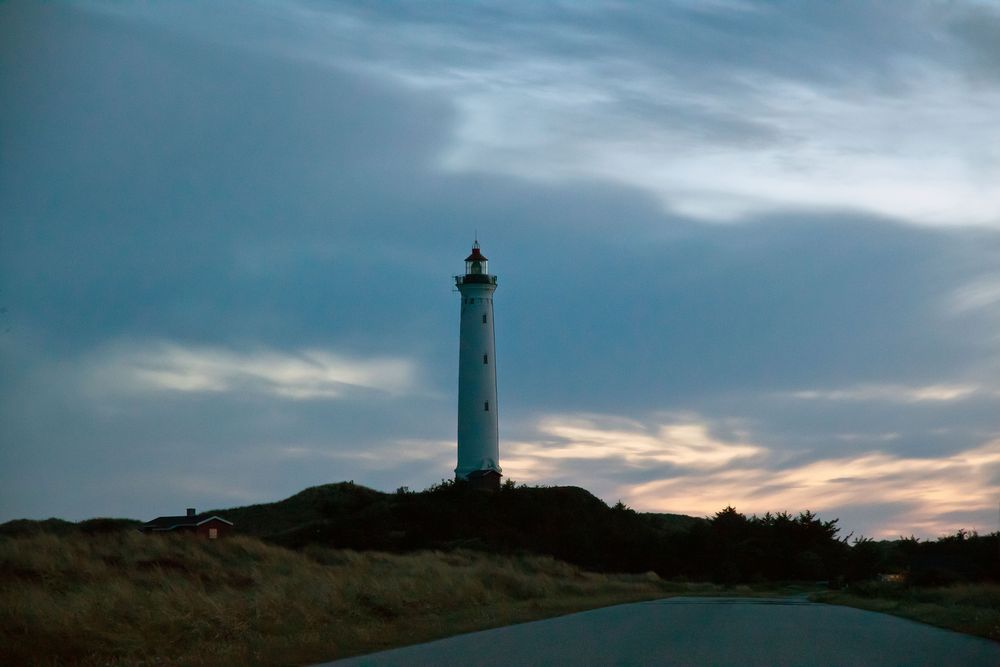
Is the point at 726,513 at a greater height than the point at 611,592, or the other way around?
the point at 726,513

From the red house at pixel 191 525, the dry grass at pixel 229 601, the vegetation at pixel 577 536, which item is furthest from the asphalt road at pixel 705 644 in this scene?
the red house at pixel 191 525

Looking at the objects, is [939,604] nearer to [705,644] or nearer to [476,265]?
[705,644]

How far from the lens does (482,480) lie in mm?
66375

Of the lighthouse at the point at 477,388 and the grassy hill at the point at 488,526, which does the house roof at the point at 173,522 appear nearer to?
the grassy hill at the point at 488,526

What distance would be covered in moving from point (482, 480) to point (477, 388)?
5402 mm

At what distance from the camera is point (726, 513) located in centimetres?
6888

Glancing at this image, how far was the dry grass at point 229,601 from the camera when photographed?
15.8 meters

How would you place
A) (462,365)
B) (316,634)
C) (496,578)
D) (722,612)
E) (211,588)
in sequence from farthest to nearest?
(462,365) < (496,578) < (722,612) < (211,588) < (316,634)

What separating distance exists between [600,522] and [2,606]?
2092 inches

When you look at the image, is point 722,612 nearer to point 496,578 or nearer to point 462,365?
point 496,578

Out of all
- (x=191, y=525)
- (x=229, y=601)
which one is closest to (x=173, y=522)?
(x=191, y=525)

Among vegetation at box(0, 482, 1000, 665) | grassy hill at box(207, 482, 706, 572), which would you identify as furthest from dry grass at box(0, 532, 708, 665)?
grassy hill at box(207, 482, 706, 572)

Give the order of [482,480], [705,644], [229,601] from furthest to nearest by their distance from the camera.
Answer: [482,480], [229,601], [705,644]

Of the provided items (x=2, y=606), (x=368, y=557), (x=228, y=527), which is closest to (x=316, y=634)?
(x=2, y=606)
